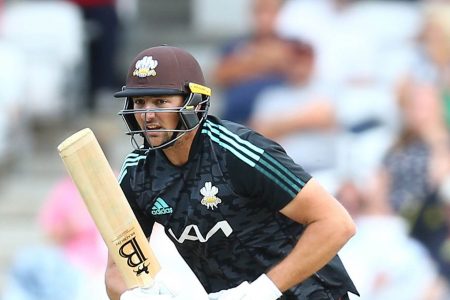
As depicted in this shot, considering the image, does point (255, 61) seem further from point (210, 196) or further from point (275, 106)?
point (210, 196)

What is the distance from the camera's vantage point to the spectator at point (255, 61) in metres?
8.77

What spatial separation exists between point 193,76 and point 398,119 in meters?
4.12

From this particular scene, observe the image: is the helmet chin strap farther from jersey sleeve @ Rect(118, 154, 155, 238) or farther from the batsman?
jersey sleeve @ Rect(118, 154, 155, 238)

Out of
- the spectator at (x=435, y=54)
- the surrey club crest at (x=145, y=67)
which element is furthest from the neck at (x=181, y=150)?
the spectator at (x=435, y=54)

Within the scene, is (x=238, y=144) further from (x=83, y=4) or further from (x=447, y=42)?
(x=83, y=4)

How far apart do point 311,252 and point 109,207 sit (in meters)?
0.67

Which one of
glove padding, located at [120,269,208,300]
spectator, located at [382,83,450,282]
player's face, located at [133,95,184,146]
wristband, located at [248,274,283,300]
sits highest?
player's face, located at [133,95,184,146]

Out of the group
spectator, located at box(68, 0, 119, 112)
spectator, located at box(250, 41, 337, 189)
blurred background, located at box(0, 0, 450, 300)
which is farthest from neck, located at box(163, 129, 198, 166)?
spectator, located at box(68, 0, 119, 112)

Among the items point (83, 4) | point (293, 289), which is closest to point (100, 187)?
point (293, 289)

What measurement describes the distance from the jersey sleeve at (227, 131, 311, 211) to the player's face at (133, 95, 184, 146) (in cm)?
22

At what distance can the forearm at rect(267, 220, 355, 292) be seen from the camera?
434 centimetres

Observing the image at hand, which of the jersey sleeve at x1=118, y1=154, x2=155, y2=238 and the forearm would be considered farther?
the jersey sleeve at x1=118, y1=154, x2=155, y2=238

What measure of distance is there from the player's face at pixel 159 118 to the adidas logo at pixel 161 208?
240 millimetres

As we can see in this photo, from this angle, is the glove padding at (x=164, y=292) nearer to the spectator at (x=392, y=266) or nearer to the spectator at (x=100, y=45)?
the spectator at (x=392, y=266)
